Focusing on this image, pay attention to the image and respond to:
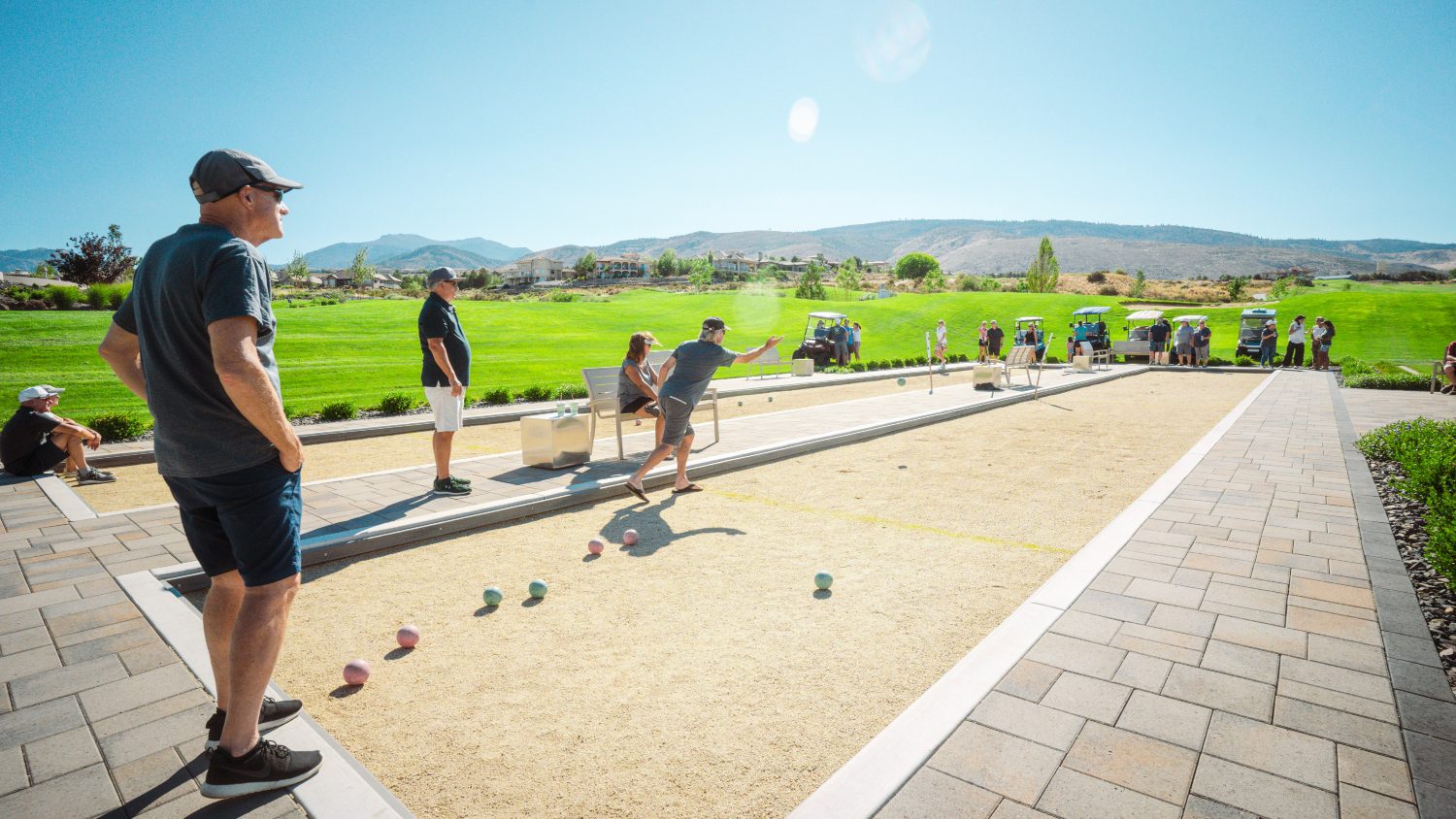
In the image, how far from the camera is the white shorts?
6367 millimetres

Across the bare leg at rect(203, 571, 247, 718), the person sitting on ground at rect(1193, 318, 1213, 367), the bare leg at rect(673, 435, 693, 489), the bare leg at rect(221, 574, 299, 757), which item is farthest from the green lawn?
the bare leg at rect(221, 574, 299, 757)

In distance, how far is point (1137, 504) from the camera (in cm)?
582

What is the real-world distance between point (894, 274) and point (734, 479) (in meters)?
167

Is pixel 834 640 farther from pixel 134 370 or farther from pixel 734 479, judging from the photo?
pixel 734 479

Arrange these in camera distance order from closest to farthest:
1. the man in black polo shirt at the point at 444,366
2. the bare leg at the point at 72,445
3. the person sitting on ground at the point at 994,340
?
the man in black polo shirt at the point at 444,366
the bare leg at the point at 72,445
the person sitting on ground at the point at 994,340

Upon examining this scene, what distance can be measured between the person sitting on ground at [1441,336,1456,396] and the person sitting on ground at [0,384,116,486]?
2345cm

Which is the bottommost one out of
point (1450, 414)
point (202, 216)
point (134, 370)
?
point (1450, 414)

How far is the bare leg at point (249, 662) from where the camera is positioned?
2223 mm


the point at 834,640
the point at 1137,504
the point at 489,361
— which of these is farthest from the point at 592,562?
the point at 489,361

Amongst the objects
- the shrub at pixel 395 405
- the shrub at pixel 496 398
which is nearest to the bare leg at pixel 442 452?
the shrub at pixel 395 405

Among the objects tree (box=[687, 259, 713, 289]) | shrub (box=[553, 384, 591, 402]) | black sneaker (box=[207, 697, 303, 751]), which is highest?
tree (box=[687, 259, 713, 289])

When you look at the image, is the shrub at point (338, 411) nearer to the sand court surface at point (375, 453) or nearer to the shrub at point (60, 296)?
the sand court surface at point (375, 453)

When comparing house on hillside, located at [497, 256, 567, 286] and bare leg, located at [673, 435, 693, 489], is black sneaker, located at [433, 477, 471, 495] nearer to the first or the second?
bare leg, located at [673, 435, 693, 489]

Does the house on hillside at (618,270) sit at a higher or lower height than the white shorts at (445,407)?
higher
